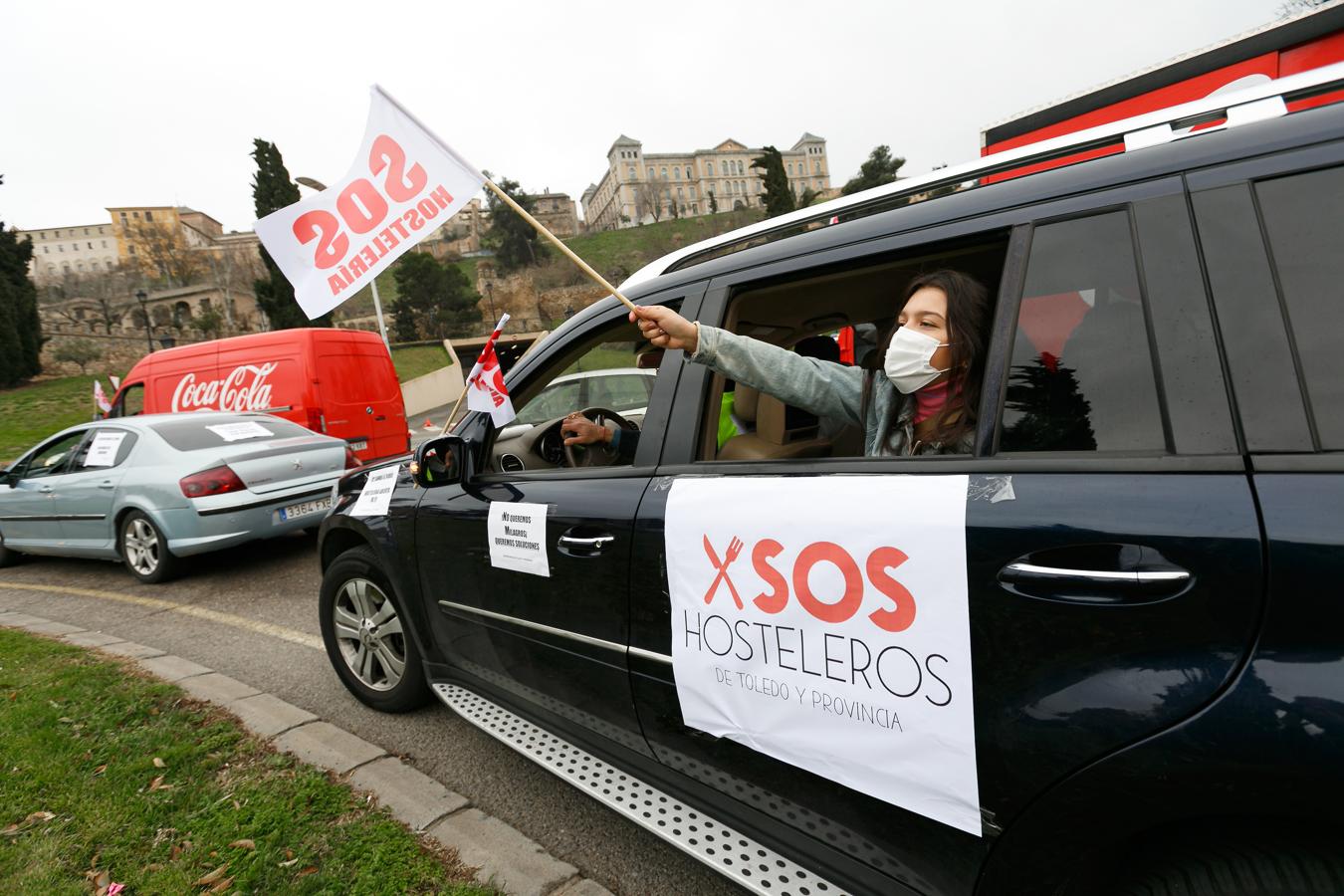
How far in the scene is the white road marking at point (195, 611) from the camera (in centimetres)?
420

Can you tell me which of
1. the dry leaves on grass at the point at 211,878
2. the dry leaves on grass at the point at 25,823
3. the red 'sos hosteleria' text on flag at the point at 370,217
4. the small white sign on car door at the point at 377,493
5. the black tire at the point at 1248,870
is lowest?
the dry leaves on grass at the point at 211,878

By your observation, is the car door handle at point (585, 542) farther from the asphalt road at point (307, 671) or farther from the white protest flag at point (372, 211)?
the white protest flag at point (372, 211)

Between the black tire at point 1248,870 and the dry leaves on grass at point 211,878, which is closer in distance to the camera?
the black tire at point 1248,870

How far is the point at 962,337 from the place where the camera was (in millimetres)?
1610

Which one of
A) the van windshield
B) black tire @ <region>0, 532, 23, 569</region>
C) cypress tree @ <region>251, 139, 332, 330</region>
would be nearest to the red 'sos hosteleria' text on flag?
the van windshield

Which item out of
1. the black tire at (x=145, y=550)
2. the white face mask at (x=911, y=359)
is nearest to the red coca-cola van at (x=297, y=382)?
the black tire at (x=145, y=550)

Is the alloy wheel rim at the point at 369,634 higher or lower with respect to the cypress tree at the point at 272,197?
lower

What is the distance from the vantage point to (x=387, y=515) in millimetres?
2721

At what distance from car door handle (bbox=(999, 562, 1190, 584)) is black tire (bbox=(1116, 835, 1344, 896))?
0.40 meters

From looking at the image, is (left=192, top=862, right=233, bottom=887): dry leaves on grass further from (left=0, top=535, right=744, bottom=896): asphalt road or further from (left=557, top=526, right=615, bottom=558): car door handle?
(left=557, top=526, right=615, bottom=558): car door handle

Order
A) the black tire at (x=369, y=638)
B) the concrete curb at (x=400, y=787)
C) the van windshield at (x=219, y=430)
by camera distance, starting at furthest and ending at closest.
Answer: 1. the van windshield at (x=219, y=430)
2. the black tire at (x=369, y=638)
3. the concrete curb at (x=400, y=787)

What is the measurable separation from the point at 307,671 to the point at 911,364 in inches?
142

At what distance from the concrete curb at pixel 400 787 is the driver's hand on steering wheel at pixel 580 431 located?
141 centimetres

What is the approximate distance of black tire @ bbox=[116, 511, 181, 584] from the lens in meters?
5.53
